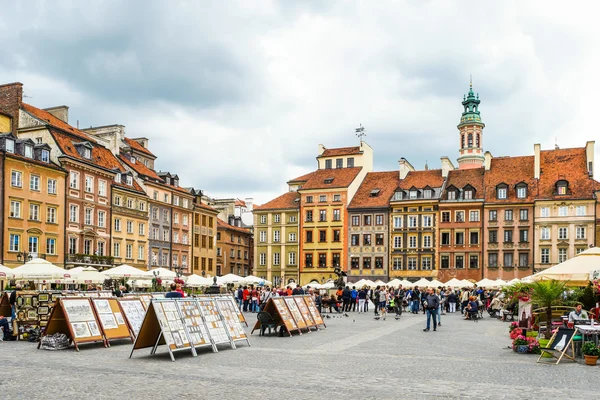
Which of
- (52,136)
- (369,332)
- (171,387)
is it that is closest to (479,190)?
(52,136)

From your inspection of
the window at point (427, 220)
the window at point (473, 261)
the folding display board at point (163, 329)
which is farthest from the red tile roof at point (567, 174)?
the folding display board at point (163, 329)

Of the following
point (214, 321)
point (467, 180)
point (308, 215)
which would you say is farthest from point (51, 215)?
point (467, 180)

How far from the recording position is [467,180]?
66625 millimetres

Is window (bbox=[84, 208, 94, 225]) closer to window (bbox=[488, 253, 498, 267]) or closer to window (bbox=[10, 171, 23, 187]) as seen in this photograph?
window (bbox=[10, 171, 23, 187])

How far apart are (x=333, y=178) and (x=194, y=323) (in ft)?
184

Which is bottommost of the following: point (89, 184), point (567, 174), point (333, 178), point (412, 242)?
point (412, 242)

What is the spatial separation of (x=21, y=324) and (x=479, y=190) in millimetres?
52467

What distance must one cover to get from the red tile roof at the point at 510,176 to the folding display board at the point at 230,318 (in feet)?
163

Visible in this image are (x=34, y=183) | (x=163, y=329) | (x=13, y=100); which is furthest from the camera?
(x=13, y=100)

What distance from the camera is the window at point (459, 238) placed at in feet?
212

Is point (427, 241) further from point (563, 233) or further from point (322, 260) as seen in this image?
point (563, 233)

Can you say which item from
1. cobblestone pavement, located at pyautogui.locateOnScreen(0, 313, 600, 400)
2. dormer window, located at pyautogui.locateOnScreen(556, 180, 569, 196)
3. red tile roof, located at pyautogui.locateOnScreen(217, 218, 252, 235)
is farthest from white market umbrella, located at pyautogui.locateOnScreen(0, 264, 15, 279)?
red tile roof, located at pyautogui.locateOnScreen(217, 218, 252, 235)

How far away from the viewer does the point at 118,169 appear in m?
57.2

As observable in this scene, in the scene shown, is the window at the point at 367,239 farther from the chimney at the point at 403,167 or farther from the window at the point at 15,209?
the window at the point at 15,209
